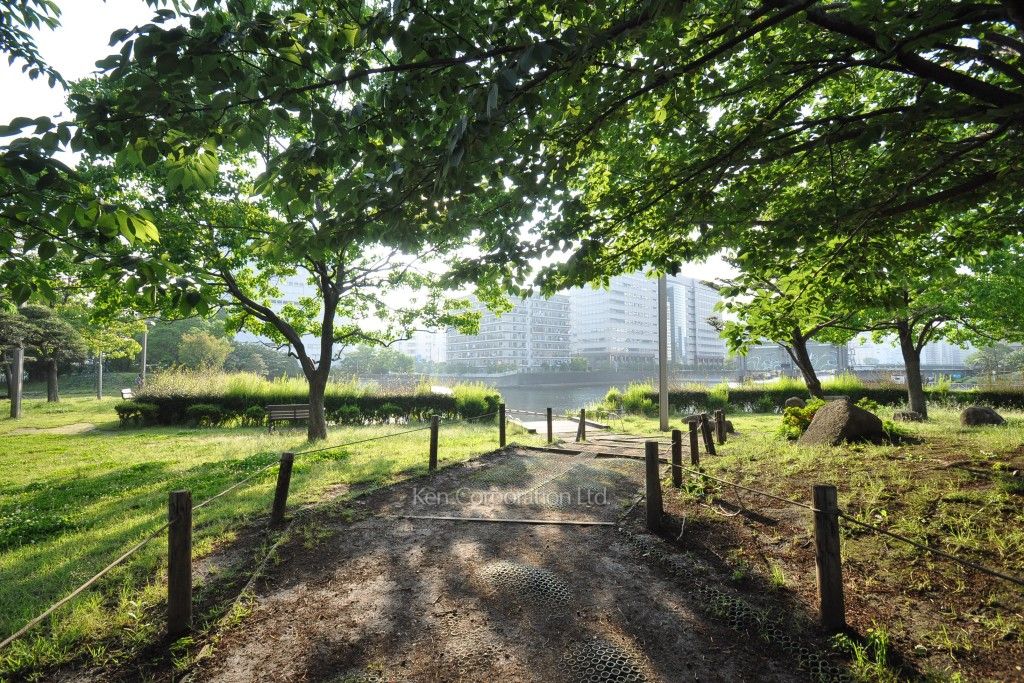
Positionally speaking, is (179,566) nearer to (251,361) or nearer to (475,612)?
(475,612)

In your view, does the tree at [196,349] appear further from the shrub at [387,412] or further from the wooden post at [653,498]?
the wooden post at [653,498]

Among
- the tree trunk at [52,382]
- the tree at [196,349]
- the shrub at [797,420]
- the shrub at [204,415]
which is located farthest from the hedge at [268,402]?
the tree at [196,349]

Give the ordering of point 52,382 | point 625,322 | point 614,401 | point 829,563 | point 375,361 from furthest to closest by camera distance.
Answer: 1. point 625,322
2. point 375,361
3. point 52,382
4. point 614,401
5. point 829,563

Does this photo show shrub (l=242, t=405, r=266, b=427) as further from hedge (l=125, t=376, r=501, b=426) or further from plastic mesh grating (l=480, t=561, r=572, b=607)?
plastic mesh grating (l=480, t=561, r=572, b=607)

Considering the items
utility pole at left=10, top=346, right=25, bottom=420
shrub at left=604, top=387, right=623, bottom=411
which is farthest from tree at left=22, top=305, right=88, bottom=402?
shrub at left=604, top=387, right=623, bottom=411

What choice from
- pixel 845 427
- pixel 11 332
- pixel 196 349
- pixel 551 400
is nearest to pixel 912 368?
pixel 845 427

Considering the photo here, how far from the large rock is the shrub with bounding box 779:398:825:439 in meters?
1.01

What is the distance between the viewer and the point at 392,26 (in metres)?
2.92

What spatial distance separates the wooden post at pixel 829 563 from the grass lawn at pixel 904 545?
0.64 ft

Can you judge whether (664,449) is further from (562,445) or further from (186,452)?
(186,452)

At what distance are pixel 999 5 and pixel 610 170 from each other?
3.75 meters

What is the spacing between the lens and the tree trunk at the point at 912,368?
604 inches

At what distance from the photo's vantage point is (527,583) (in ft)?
13.8

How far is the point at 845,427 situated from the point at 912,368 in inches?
438
